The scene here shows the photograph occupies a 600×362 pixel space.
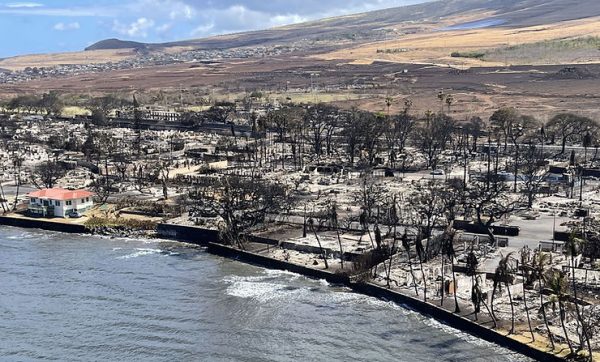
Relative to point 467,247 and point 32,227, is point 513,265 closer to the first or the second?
point 467,247

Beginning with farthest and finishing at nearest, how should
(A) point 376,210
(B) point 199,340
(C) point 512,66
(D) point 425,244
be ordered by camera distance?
(C) point 512,66
(A) point 376,210
(D) point 425,244
(B) point 199,340

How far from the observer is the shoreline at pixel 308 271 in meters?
24.8

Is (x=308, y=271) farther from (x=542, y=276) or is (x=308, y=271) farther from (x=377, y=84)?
(x=377, y=84)

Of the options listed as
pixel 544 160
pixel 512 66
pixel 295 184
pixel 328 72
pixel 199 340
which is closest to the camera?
pixel 199 340

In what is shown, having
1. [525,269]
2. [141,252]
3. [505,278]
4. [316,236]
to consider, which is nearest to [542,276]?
[505,278]

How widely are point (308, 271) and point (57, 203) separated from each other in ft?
55.6

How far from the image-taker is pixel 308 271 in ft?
107

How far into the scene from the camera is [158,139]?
69938mm

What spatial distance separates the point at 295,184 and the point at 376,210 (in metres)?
9.10

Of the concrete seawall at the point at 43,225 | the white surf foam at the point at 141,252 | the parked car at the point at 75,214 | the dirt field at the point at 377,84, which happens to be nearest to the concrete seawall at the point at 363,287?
the white surf foam at the point at 141,252

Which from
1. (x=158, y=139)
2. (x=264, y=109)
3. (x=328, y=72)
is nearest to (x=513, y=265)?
(x=158, y=139)

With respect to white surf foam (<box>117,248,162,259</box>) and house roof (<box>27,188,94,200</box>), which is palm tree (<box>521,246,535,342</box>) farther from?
house roof (<box>27,188,94,200</box>)

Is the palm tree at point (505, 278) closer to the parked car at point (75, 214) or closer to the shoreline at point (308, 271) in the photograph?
the shoreline at point (308, 271)

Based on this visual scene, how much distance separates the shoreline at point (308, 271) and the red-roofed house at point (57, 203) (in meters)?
1.04
